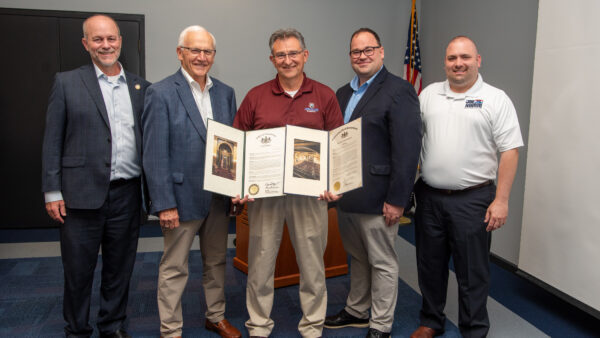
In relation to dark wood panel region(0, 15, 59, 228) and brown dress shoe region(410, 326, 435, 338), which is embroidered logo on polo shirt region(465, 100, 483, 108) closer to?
brown dress shoe region(410, 326, 435, 338)

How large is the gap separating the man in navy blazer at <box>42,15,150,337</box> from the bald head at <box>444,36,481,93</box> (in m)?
1.54

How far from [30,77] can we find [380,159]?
12.8ft

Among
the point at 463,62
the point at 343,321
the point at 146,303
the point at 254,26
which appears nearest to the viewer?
the point at 463,62

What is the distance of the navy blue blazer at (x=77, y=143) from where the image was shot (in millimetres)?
1949

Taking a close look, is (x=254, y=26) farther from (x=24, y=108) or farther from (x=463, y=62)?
(x=463, y=62)

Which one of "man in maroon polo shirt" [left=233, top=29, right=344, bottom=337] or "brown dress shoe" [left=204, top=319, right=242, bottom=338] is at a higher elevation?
"man in maroon polo shirt" [left=233, top=29, right=344, bottom=337]

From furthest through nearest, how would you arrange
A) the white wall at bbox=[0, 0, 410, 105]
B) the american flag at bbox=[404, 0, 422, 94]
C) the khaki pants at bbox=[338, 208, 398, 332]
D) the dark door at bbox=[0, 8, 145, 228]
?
the american flag at bbox=[404, 0, 422, 94], the white wall at bbox=[0, 0, 410, 105], the dark door at bbox=[0, 8, 145, 228], the khaki pants at bbox=[338, 208, 398, 332]

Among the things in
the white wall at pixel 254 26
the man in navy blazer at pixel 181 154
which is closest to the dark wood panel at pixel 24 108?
the white wall at pixel 254 26

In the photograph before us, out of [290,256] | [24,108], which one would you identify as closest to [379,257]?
[290,256]

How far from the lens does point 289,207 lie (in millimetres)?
2086

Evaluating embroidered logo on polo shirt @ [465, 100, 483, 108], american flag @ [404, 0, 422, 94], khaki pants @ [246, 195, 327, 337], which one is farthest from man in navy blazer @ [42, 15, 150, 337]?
american flag @ [404, 0, 422, 94]

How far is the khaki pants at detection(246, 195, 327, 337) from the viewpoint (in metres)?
2.08

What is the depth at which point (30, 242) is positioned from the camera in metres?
3.99

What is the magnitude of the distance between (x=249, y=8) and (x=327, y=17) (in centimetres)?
87
